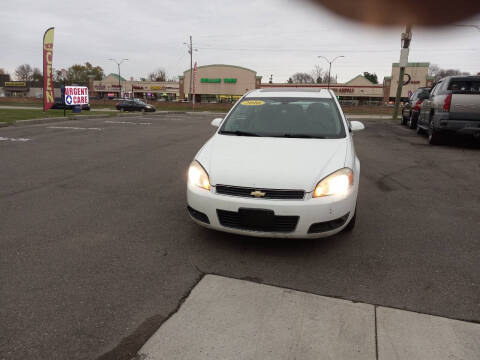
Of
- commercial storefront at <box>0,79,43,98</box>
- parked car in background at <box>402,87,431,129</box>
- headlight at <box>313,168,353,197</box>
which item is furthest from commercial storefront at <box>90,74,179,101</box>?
headlight at <box>313,168,353,197</box>

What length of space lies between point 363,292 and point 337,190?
89 cm

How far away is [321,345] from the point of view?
6.89 feet

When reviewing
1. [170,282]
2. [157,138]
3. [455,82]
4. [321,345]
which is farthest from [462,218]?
[157,138]

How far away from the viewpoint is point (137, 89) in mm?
90938

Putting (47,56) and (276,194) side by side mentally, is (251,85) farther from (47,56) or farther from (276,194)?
(276,194)

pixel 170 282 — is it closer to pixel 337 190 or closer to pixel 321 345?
pixel 321 345

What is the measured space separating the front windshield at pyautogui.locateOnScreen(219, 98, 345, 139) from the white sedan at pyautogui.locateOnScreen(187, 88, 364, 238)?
0.17 meters

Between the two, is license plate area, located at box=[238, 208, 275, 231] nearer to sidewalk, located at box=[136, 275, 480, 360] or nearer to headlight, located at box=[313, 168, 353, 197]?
headlight, located at box=[313, 168, 353, 197]

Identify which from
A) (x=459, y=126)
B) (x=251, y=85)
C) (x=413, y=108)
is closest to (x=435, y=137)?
(x=459, y=126)

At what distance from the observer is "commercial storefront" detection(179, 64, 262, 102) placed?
231 ft

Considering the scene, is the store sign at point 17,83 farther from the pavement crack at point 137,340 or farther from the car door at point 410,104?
the pavement crack at point 137,340

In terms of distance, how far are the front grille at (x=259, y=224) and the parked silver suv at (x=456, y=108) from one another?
8558 mm

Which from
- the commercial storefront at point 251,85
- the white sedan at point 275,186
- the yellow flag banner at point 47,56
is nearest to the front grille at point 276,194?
the white sedan at point 275,186

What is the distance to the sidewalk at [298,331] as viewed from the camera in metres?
2.03
